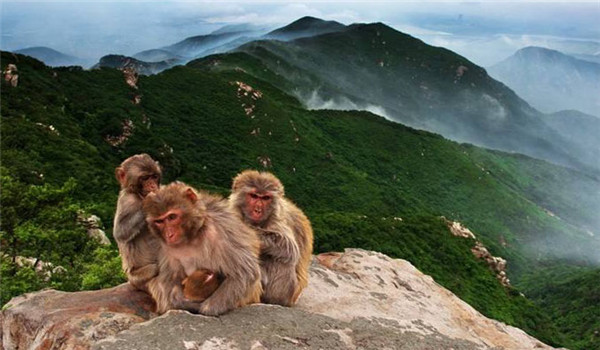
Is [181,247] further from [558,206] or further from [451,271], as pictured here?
[558,206]

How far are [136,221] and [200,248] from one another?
44.3 inches

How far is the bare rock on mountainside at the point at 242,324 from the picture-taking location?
5.62 m

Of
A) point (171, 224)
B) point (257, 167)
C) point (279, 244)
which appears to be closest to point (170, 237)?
point (171, 224)

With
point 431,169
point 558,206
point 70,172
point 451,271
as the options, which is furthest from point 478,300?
point 558,206

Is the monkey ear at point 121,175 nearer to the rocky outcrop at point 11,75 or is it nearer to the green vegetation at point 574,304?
the rocky outcrop at point 11,75

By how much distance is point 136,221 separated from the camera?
21.8 ft

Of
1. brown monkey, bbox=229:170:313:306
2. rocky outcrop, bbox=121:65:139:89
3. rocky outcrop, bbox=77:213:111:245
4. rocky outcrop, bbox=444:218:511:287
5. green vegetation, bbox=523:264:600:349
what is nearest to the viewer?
brown monkey, bbox=229:170:313:306

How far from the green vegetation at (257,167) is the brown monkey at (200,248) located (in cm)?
641

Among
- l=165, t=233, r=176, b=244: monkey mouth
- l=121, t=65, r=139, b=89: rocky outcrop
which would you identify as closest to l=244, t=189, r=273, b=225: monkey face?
l=165, t=233, r=176, b=244: monkey mouth

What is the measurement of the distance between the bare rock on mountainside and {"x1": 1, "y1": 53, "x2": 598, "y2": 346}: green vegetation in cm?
481

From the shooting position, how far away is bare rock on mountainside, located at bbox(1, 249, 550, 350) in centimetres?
562

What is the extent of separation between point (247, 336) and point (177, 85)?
8272 cm

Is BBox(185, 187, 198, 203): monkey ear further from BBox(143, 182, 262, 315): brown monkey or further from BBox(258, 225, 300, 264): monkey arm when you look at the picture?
BBox(258, 225, 300, 264): monkey arm

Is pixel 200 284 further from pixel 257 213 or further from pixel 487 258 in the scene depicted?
pixel 487 258
